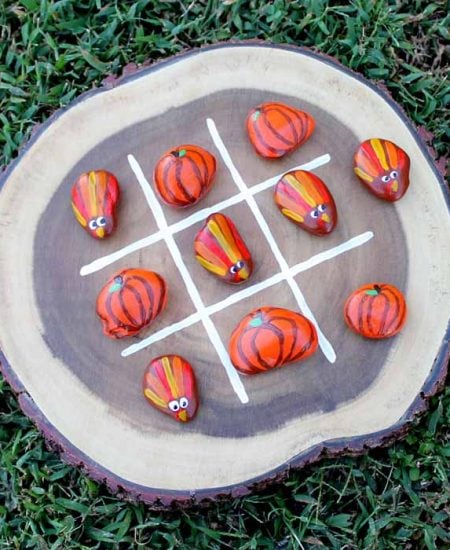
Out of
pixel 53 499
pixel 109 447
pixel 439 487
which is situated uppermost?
pixel 109 447

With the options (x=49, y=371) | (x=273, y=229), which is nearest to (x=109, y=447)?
(x=49, y=371)

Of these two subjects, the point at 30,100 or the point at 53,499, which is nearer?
the point at 53,499

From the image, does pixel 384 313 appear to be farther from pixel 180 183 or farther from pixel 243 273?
pixel 180 183

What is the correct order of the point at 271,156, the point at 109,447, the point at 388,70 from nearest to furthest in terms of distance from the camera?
1. the point at 109,447
2. the point at 271,156
3. the point at 388,70

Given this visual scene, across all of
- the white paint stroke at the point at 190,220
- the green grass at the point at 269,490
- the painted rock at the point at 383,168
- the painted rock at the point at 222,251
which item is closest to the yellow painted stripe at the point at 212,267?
the painted rock at the point at 222,251

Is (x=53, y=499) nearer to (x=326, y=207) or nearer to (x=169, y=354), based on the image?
(x=169, y=354)

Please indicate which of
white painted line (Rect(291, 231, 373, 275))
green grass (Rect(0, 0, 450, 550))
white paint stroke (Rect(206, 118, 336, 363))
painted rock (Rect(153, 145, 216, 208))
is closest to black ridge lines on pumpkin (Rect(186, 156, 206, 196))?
painted rock (Rect(153, 145, 216, 208))

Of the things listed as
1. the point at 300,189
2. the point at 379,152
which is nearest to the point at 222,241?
the point at 300,189
